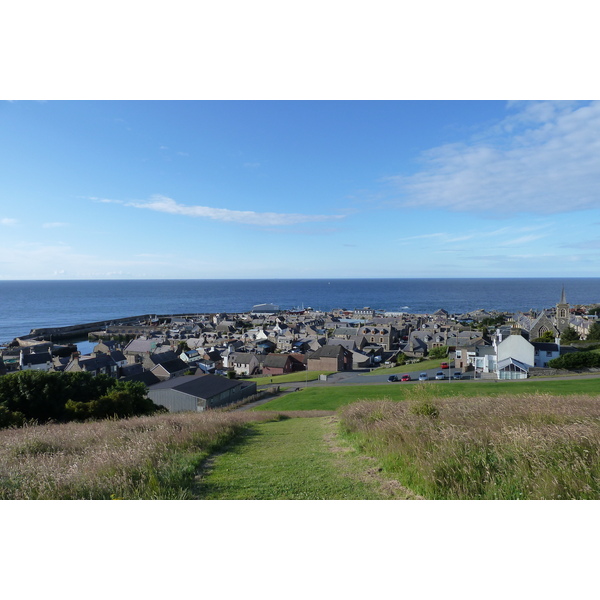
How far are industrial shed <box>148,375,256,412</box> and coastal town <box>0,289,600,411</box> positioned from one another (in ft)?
0.26

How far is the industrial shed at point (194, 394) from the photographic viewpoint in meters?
28.2

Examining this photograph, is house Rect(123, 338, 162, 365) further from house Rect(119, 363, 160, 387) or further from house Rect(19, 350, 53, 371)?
house Rect(119, 363, 160, 387)

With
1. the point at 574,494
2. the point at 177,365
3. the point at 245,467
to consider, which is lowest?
the point at 177,365

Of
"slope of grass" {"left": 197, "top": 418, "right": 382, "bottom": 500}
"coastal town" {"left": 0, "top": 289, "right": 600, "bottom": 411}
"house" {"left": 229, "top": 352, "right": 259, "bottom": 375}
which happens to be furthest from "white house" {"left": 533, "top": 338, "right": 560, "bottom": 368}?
"slope of grass" {"left": 197, "top": 418, "right": 382, "bottom": 500}

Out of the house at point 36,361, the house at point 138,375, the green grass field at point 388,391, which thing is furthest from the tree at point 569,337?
the house at point 36,361

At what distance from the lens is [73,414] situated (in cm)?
1891

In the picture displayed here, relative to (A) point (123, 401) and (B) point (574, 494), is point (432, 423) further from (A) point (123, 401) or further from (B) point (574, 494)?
(A) point (123, 401)

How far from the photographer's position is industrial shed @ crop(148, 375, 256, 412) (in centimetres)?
2823

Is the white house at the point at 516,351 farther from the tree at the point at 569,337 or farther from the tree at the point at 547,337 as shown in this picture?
the tree at the point at 569,337

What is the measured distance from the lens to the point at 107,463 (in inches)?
242

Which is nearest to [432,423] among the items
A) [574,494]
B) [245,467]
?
[574,494]

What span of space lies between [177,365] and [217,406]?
22.7 metres

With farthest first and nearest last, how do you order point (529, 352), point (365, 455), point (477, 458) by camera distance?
point (529, 352)
point (365, 455)
point (477, 458)

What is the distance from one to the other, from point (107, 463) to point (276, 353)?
5621cm
